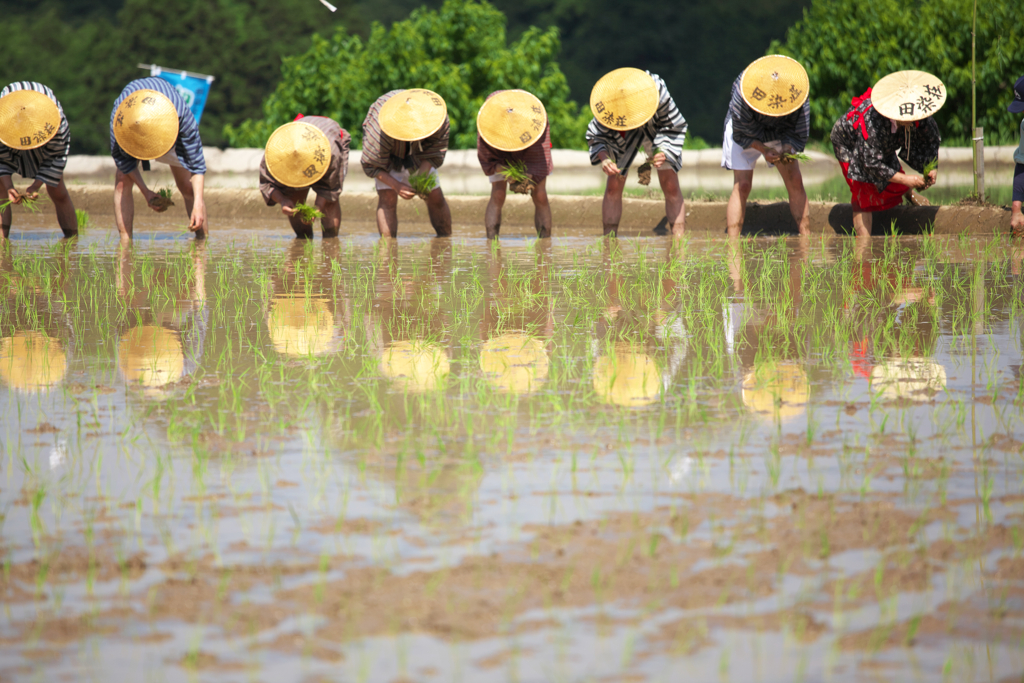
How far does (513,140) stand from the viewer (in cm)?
785

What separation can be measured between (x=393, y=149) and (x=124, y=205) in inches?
82.3

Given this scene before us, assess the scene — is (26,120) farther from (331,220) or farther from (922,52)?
(922,52)

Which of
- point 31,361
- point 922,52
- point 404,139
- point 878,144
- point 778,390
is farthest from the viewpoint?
point 922,52

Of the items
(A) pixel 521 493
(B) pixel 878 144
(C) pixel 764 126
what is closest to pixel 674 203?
(C) pixel 764 126

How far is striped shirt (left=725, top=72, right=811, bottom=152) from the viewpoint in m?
7.78

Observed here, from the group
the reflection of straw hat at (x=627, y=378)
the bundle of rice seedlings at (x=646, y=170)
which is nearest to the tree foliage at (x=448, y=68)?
the bundle of rice seedlings at (x=646, y=170)

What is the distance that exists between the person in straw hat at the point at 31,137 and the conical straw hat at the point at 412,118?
7.29ft

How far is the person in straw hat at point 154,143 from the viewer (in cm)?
788

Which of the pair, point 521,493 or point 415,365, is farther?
point 415,365

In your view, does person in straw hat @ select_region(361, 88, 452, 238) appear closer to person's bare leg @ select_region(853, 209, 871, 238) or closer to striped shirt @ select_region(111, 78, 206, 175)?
striped shirt @ select_region(111, 78, 206, 175)

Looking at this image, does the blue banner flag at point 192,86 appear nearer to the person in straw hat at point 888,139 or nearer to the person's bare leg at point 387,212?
the person's bare leg at point 387,212

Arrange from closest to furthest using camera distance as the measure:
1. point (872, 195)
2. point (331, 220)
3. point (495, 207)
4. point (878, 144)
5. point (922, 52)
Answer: point (878, 144), point (872, 195), point (495, 207), point (331, 220), point (922, 52)

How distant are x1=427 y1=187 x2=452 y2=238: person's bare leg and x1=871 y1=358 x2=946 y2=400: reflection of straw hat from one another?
515 cm

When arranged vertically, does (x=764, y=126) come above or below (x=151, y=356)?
above
